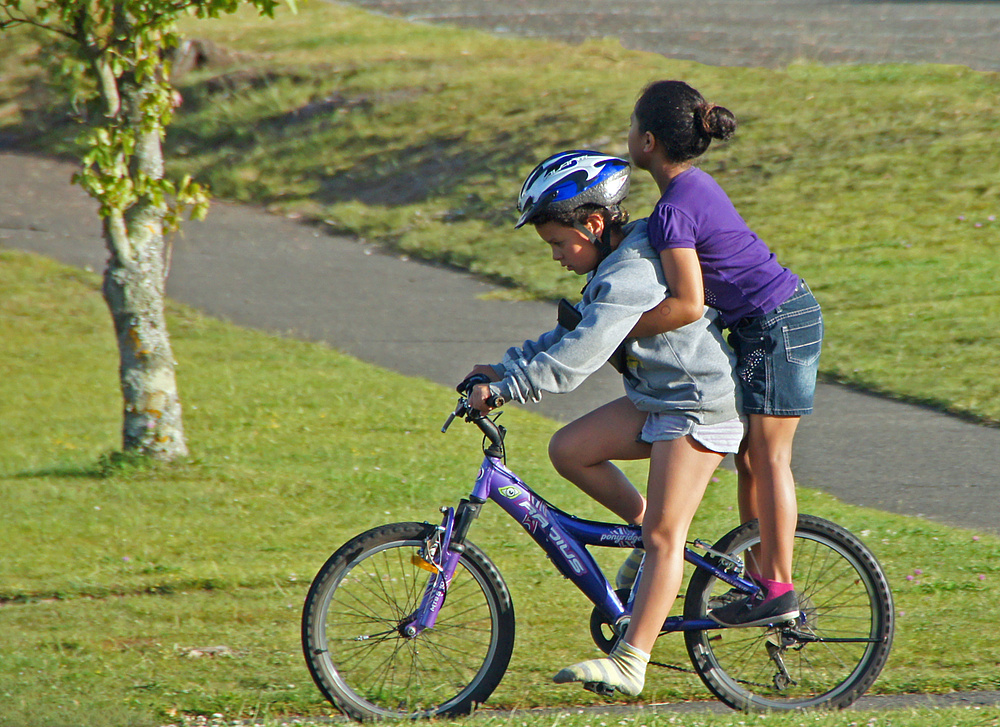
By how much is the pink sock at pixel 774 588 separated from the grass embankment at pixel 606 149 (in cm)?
429

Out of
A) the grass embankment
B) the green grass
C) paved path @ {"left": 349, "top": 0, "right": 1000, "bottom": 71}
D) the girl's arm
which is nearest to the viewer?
the girl's arm

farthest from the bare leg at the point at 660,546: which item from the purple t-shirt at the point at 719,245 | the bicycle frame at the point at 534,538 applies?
the purple t-shirt at the point at 719,245

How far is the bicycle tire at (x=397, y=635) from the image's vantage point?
3.87 meters

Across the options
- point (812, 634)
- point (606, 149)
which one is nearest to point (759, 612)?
point (812, 634)

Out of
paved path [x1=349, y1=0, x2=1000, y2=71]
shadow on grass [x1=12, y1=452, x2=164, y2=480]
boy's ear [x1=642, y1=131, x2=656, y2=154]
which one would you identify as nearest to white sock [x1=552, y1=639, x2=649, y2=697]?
boy's ear [x1=642, y1=131, x2=656, y2=154]

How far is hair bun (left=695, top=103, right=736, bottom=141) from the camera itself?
3.66 meters

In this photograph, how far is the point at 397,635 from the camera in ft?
13.2

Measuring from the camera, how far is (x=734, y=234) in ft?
12.0

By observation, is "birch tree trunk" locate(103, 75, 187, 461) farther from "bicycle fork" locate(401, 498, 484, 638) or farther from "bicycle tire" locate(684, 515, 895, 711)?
"bicycle tire" locate(684, 515, 895, 711)

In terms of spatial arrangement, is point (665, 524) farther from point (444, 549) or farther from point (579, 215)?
point (579, 215)

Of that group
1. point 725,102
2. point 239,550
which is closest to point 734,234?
point 239,550

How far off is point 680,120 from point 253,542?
11.2 feet

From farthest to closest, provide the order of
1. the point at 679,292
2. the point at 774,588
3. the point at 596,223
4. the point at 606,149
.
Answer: the point at 606,149
the point at 774,588
the point at 596,223
the point at 679,292

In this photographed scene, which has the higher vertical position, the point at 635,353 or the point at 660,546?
the point at 635,353
